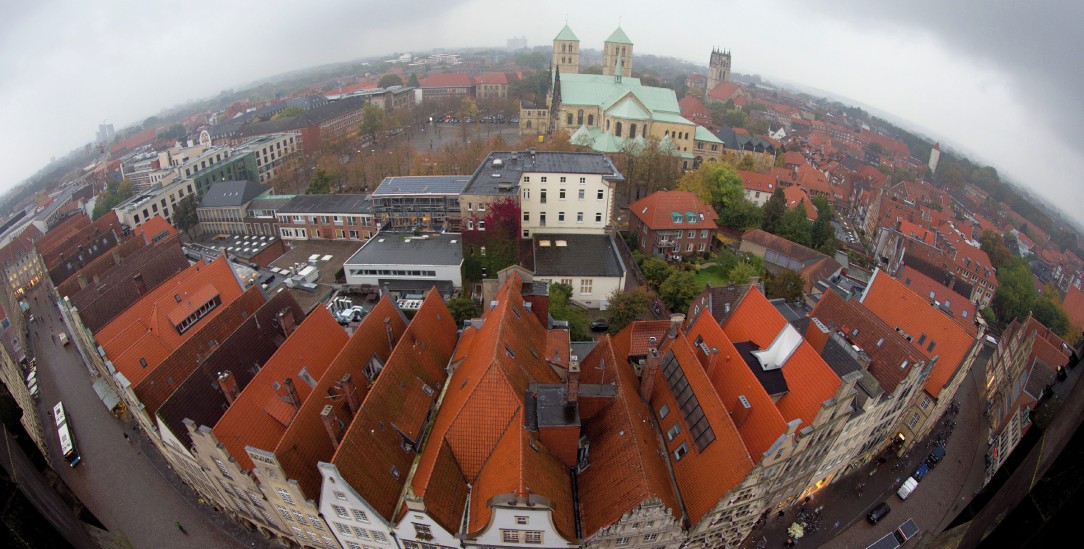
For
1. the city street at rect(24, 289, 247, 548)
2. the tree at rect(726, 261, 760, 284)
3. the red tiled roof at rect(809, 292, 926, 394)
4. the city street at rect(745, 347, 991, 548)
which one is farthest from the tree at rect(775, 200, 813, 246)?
the city street at rect(24, 289, 247, 548)

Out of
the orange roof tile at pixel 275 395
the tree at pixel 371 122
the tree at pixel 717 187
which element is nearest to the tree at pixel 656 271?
the tree at pixel 717 187

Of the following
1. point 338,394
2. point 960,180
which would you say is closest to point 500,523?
point 338,394

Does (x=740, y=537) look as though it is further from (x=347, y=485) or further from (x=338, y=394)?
(x=338, y=394)

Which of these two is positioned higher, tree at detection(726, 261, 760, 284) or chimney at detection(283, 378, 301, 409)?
chimney at detection(283, 378, 301, 409)

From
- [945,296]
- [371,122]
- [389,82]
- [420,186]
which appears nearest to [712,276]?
[945,296]

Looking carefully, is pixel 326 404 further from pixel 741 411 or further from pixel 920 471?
pixel 920 471

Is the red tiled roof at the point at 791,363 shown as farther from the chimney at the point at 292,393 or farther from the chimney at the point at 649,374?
the chimney at the point at 292,393

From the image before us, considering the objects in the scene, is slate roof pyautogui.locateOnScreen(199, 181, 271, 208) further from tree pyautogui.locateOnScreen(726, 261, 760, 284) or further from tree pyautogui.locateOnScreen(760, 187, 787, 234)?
tree pyautogui.locateOnScreen(760, 187, 787, 234)
